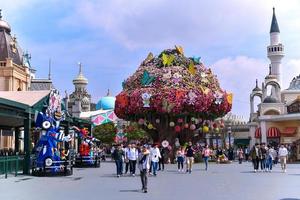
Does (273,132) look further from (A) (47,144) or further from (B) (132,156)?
(A) (47,144)

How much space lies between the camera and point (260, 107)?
64.2 m

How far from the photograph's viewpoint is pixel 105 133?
76188 mm

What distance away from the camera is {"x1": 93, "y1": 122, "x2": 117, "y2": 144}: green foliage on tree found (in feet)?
249

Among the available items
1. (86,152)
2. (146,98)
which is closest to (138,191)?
(86,152)

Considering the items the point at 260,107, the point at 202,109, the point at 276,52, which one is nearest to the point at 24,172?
the point at 202,109

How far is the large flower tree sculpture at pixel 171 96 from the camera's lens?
35.7m

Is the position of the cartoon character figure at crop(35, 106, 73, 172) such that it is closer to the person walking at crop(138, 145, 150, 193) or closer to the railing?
the railing

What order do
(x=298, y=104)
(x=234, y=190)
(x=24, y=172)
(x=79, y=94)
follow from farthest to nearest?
1. (x=79, y=94)
2. (x=298, y=104)
3. (x=24, y=172)
4. (x=234, y=190)

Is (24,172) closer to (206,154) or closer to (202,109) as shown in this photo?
(206,154)

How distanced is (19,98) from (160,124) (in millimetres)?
14375

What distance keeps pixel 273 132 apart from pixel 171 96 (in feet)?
77.6

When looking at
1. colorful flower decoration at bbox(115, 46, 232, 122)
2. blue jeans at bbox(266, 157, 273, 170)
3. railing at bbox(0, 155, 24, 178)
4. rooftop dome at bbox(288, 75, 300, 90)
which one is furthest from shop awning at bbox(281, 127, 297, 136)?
railing at bbox(0, 155, 24, 178)

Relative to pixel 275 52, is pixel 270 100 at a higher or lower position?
lower

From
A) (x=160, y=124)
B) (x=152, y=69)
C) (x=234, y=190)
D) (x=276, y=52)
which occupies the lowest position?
(x=234, y=190)
